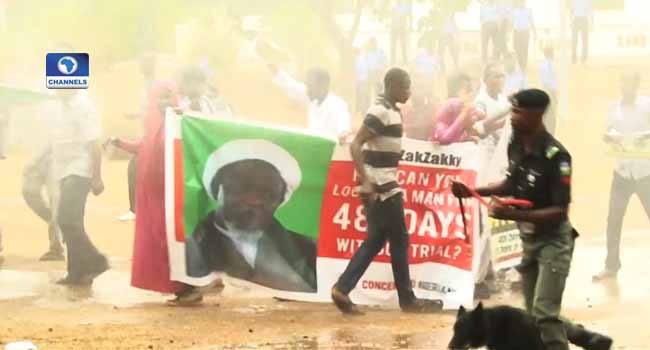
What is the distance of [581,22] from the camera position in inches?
458

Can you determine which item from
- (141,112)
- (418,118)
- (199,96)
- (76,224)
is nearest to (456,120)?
(418,118)

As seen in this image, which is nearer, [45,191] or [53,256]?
[53,256]

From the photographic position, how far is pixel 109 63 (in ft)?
37.6

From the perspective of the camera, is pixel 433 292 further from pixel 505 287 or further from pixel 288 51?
pixel 288 51

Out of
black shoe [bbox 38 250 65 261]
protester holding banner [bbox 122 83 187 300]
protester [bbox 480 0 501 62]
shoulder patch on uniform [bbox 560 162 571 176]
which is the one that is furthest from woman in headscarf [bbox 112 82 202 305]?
shoulder patch on uniform [bbox 560 162 571 176]

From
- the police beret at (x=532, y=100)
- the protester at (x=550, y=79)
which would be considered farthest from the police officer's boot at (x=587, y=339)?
the protester at (x=550, y=79)

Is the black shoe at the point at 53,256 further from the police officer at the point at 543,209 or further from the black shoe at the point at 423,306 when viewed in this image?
the police officer at the point at 543,209

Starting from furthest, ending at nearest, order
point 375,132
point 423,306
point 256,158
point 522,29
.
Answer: point 522,29 → point 256,158 → point 423,306 → point 375,132

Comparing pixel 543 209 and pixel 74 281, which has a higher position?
pixel 543 209

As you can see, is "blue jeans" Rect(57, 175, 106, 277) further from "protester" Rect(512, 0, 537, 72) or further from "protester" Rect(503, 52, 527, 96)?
"protester" Rect(512, 0, 537, 72)

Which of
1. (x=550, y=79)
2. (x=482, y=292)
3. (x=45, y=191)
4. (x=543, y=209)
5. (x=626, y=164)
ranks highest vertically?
(x=550, y=79)

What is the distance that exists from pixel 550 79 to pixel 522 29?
0.51 m

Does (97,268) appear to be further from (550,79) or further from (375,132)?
(550,79)

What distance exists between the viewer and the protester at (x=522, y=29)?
11.5 meters
